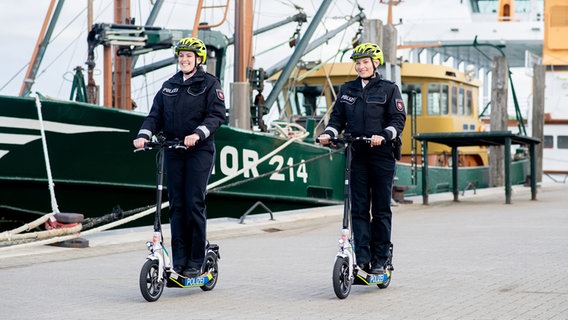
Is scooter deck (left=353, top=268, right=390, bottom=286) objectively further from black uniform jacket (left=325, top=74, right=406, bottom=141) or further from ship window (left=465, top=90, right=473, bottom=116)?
ship window (left=465, top=90, right=473, bottom=116)

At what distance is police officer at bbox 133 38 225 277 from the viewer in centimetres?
766

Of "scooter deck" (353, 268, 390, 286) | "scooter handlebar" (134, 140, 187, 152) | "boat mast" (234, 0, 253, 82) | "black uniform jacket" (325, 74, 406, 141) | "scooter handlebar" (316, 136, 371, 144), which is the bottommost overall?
"scooter deck" (353, 268, 390, 286)

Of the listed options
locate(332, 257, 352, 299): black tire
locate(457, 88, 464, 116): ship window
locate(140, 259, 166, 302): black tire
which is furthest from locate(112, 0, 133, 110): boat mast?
locate(332, 257, 352, 299): black tire

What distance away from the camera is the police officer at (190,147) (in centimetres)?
766

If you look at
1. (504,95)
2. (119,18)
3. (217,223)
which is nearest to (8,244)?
(217,223)

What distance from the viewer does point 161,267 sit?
7277 millimetres

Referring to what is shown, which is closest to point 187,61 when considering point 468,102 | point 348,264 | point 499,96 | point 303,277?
point 348,264

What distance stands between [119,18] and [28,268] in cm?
1256

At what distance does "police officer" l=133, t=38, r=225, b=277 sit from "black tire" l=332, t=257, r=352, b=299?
1008 millimetres

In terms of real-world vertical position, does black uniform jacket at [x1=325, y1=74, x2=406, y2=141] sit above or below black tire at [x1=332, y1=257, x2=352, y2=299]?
above

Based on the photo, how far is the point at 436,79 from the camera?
82.5 ft

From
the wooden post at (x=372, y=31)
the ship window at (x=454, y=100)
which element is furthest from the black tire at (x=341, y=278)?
the ship window at (x=454, y=100)

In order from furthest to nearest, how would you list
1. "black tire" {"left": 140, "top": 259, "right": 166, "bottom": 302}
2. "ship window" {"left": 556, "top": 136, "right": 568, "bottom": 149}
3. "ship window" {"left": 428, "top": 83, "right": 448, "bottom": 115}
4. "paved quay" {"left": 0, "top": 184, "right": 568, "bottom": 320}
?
"ship window" {"left": 556, "top": 136, "right": 568, "bottom": 149} < "ship window" {"left": 428, "top": 83, "right": 448, "bottom": 115} < "black tire" {"left": 140, "top": 259, "right": 166, "bottom": 302} < "paved quay" {"left": 0, "top": 184, "right": 568, "bottom": 320}

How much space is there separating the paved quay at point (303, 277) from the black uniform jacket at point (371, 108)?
1130mm
